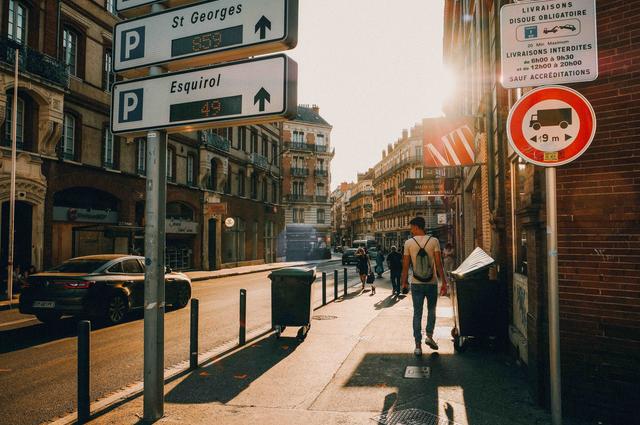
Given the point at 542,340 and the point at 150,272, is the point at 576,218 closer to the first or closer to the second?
the point at 542,340

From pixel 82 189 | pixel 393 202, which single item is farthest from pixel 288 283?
pixel 393 202

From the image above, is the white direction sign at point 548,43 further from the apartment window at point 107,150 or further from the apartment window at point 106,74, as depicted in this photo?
the apartment window at point 106,74

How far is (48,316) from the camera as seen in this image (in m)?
9.83

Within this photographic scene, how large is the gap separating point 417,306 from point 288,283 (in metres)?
2.51

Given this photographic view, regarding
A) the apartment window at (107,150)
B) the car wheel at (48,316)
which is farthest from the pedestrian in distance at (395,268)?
the apartment window at (107,150)

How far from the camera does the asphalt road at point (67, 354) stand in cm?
522

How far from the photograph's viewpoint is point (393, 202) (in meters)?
79.8

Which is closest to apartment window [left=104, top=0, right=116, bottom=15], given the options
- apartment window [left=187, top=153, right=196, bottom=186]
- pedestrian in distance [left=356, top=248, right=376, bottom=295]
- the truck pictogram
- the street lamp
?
the street lamp

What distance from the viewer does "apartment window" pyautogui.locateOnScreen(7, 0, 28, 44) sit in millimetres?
17000

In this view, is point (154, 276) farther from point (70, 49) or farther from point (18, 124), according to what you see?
point (70, 49)

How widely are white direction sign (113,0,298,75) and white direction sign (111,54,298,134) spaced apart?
0.18m

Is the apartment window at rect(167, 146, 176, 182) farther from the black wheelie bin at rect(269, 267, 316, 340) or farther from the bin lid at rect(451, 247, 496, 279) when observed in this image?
the bin lid at rect(451, 247, 496, 279)

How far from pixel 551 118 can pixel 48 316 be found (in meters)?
9.97

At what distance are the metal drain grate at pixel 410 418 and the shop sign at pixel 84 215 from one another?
1794 centimetres
